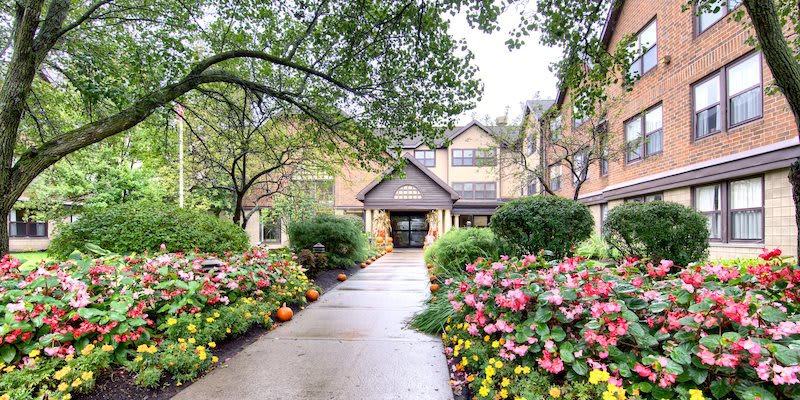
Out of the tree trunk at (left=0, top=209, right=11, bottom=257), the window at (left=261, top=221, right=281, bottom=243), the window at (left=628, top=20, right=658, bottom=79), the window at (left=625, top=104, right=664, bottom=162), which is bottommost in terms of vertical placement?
the window at (left=261, top=221, right=281, bottom=243)

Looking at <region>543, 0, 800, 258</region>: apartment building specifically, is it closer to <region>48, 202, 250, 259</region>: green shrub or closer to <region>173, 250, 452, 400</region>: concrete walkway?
<region>173, 250, 452, 400</region>: concrete walkway

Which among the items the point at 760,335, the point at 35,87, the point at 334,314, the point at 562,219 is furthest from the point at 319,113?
the point at 760,335

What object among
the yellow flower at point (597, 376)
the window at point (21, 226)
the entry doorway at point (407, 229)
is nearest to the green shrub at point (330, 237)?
the yellow flower at point (597, 376)

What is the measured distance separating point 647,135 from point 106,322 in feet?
45.4

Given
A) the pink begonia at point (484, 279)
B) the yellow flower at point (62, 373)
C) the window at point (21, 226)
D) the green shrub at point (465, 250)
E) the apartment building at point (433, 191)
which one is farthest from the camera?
the apartment building at point (433, 191)

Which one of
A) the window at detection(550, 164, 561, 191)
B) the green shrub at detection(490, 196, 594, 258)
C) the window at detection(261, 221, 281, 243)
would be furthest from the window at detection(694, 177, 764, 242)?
the window at detection(261, 221, 281, 243)

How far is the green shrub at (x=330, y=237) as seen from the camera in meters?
10.7

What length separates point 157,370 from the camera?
303 cm

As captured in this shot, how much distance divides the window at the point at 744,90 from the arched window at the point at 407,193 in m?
14.1

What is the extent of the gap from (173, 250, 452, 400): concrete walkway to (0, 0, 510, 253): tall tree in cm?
309

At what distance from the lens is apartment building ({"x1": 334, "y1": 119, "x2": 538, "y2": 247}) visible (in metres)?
21.0

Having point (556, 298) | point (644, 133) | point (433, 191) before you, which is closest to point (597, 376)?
point (556, 298)

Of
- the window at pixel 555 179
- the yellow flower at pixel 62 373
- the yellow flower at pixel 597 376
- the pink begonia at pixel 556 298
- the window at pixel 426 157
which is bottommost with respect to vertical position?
the yellow flower at pixel 62 373

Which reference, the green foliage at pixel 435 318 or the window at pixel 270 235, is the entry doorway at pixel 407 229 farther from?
the green foliage at pixel 435 318
